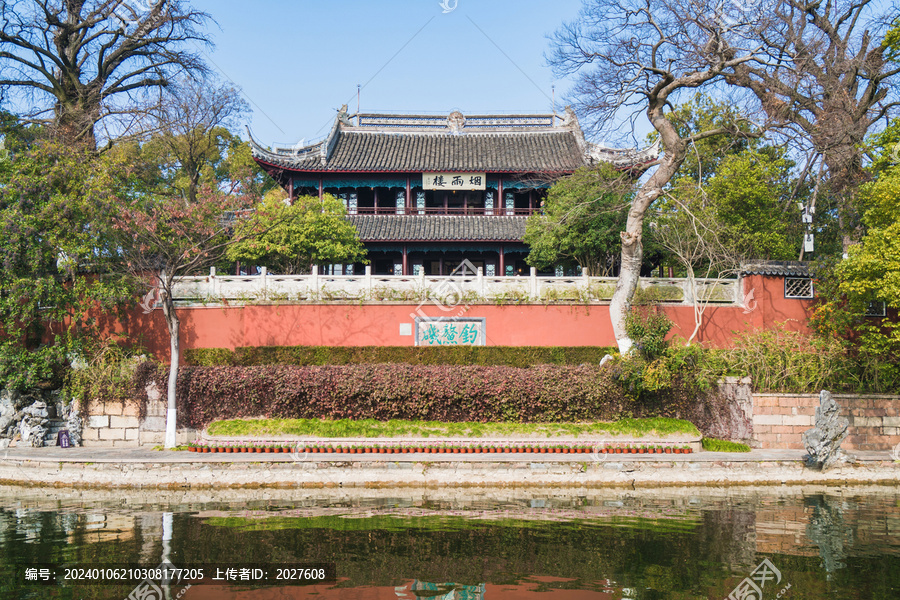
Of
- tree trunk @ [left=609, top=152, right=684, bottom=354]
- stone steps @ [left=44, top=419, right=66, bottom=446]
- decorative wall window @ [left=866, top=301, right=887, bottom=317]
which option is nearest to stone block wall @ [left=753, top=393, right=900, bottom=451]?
decorative wall window @ [left=866, top=301, right=887, bottom=317]

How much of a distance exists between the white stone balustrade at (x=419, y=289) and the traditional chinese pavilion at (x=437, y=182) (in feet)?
16.6

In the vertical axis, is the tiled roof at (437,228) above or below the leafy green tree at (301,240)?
above

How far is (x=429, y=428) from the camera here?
37.4 feet

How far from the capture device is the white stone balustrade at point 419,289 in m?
14.4

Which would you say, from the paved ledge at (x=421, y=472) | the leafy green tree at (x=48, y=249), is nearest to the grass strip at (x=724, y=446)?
the paved ledge at (x=421, y=472)

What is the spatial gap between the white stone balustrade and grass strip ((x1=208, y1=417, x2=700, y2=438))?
12.2ft

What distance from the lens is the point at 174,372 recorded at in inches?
451

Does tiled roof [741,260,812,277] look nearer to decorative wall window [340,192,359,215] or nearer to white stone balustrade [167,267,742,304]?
white stone balustrade [167,267,742,304]

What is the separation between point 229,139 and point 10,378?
17881mm

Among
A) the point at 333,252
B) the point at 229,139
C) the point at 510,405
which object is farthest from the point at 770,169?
the point at 229,139

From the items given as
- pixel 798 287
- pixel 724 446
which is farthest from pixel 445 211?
pixel 724 446

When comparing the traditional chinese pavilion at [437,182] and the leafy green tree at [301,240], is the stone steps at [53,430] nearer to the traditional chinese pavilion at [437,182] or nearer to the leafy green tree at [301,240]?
the leafy green tree at [301,240]

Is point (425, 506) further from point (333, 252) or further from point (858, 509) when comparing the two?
point (333, 252)

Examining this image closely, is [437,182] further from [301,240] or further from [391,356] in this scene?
[391,356]
